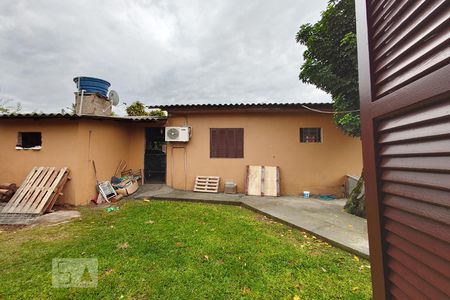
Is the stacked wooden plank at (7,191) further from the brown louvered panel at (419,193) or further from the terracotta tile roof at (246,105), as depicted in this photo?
the brown louvered panel at (419,193)

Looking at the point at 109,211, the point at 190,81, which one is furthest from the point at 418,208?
the point at 190,81

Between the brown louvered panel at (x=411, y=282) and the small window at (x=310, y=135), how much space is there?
7.45 metres

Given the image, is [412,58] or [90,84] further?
[90,84]

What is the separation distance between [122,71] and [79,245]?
38.2ft

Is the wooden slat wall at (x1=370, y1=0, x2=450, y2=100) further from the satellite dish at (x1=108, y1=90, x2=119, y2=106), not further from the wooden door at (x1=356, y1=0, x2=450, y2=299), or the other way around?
the satellite dish at (x1=108, y1=90, x2=119, y2=106)

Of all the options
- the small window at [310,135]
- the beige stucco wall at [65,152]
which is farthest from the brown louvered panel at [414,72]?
the beige stucco wall at [65,152]

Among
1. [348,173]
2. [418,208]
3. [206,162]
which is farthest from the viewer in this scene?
[206,162]

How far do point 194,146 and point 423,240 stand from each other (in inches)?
312

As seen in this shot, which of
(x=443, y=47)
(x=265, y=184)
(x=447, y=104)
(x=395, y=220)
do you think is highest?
(x=443, y=47)

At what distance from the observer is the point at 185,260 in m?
3.34

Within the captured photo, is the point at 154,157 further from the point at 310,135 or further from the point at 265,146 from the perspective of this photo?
the point at 310,135

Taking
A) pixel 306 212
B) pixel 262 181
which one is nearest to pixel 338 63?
pixel 306 212

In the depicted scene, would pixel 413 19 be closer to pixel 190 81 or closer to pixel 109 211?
pixel 109 211

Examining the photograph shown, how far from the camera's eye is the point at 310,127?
793 centimetres
